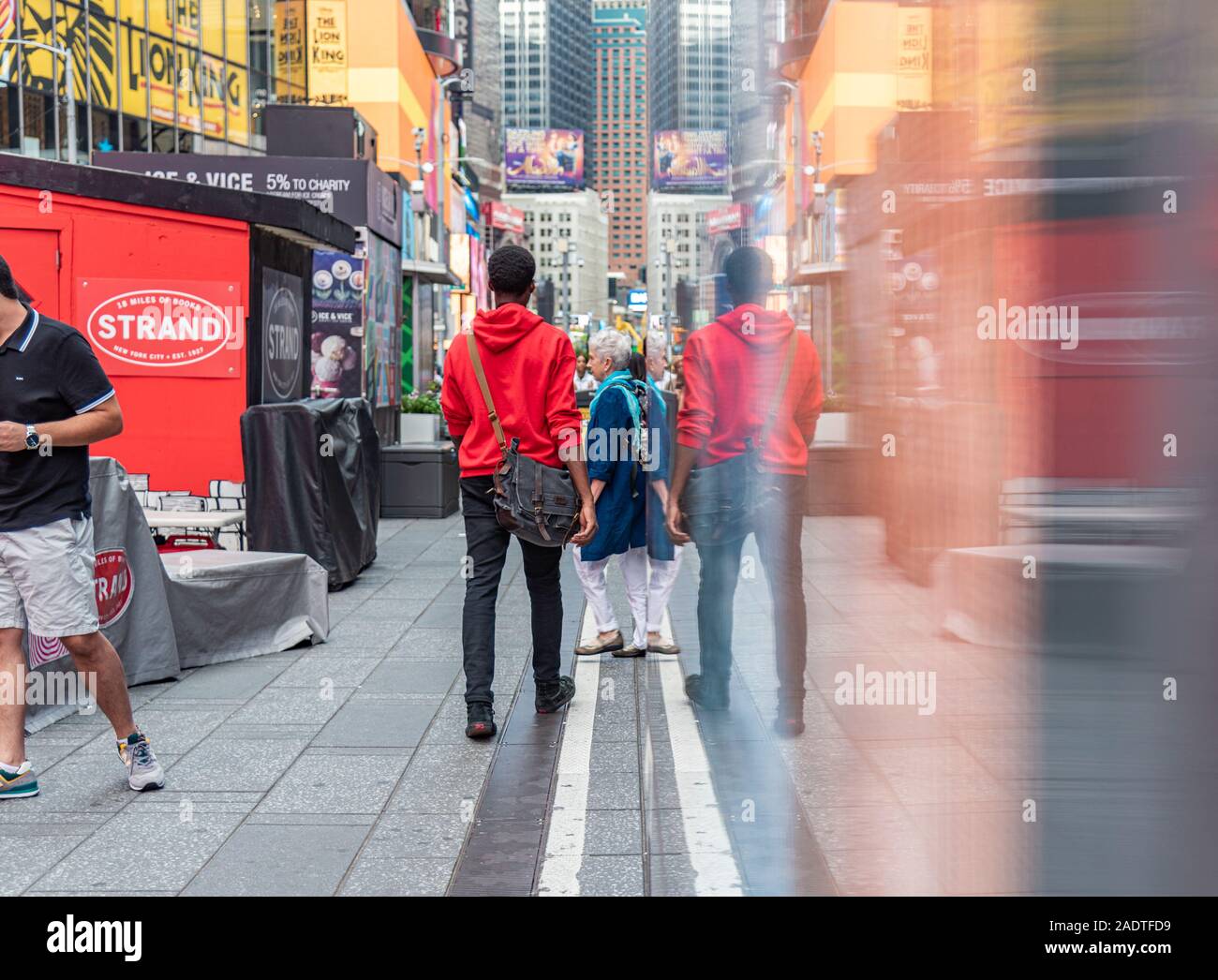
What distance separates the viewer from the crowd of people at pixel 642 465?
288cm

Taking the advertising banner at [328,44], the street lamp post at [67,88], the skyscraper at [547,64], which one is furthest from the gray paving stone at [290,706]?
the skyscraper at [547,64]

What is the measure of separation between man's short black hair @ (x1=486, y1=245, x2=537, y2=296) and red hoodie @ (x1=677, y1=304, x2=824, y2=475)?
225 cm

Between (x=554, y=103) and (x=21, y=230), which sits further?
(x=554, y=103)

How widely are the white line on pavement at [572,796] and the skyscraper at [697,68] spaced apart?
2062 mm

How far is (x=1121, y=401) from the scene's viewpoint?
5.22ft

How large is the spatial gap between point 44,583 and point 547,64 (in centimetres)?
14840

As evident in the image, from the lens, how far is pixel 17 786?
4.74 m

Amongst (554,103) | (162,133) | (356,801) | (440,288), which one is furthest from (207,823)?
(554,103)

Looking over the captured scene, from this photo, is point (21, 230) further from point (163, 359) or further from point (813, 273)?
point (813, 273)

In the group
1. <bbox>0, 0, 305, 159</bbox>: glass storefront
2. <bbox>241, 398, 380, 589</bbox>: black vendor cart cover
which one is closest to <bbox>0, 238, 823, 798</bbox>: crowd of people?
<bbox>241, 398, 380, 589</bbox>: black vendor cart cover

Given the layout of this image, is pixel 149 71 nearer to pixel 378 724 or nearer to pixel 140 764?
pixel 378 724

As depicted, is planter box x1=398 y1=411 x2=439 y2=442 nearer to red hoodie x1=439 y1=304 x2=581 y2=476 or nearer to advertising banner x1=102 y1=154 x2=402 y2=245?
advertising banner x1=102 y1=154 x2=402 y2=245

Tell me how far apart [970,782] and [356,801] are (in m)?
3.17

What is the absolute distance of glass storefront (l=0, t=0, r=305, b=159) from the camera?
110 ft
